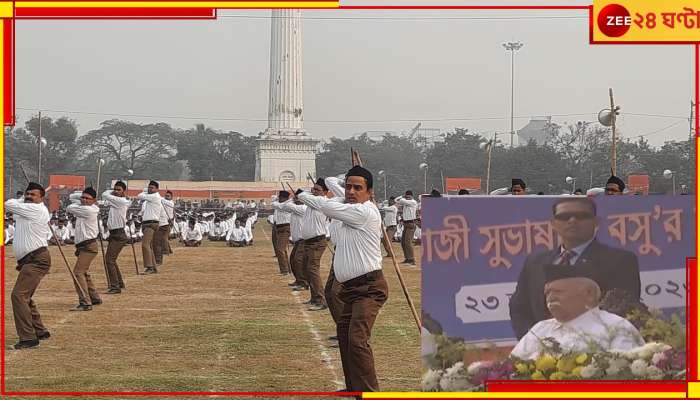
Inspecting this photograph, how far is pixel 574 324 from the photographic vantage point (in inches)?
252

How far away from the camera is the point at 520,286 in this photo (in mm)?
6395

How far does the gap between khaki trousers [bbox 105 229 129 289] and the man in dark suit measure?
40.5ft

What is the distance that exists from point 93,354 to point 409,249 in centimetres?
1633

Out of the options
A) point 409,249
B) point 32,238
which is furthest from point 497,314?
point 409,249

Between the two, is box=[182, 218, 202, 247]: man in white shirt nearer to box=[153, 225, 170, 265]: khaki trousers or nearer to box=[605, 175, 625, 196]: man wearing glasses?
box=[153, 225, 170, 265]: khaki trousers

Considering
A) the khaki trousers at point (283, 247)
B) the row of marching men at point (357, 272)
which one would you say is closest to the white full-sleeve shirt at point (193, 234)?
the khaki trousers at point (283, 247)

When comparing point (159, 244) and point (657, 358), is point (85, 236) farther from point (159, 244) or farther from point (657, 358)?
point (657, 358)

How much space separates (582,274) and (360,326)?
245 cm

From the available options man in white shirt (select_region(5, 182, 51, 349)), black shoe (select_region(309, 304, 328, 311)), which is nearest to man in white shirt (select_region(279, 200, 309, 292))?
black shoe (select_region(309, 304, 328, 311))

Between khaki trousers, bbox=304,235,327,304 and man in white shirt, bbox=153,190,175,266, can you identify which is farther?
man in white shirt, bbox=153,190,175,266

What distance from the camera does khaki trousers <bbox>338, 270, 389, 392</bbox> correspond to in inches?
324

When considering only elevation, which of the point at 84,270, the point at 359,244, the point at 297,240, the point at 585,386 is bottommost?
the point at 84,270

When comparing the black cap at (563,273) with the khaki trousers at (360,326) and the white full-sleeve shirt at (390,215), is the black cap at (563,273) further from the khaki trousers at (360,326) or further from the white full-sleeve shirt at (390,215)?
the white full-sleeve shirt at (390,215)

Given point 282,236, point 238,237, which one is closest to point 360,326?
point 282,236
